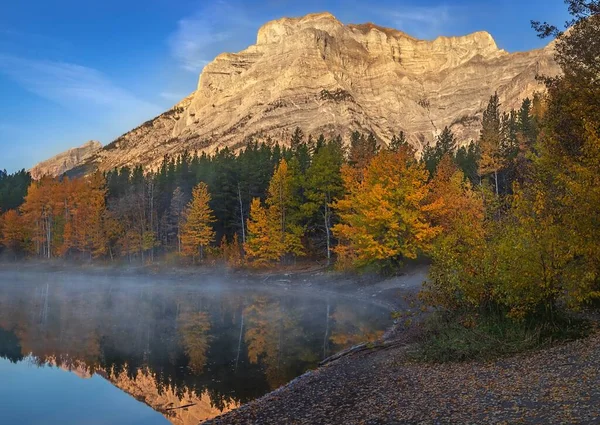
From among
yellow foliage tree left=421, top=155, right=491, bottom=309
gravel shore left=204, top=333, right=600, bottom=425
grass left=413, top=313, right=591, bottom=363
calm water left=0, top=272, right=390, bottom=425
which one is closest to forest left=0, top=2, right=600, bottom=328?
yellow foliage tree left=421, top=155, right=491, bottom=309

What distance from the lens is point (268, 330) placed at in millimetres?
31828

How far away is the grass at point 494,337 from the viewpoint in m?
15.9

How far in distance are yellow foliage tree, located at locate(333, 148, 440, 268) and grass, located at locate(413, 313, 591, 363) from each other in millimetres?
28302

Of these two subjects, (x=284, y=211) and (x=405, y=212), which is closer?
(x=405, y=212)

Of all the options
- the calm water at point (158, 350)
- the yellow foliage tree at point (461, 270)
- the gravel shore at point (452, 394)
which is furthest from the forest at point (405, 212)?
the calm water at point (158, 350)

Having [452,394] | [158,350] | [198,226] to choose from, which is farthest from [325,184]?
[452,394]

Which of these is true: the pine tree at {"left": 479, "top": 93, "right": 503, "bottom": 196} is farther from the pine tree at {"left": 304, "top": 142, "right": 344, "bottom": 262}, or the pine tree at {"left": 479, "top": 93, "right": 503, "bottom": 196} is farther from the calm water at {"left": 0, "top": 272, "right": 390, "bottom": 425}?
the calm water at {"left": 0, "top": 272, "right": 390, "bottom": 425}

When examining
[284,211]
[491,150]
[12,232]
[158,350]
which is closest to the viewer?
[158,350]

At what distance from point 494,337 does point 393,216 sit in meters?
30.4

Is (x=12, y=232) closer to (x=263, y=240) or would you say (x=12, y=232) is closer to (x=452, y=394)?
(x=263, y=240)

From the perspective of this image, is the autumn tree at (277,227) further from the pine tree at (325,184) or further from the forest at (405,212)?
the pine tree at (325,184)

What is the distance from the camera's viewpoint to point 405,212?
4653 cm

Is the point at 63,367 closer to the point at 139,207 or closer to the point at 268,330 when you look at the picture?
the point at 268,330

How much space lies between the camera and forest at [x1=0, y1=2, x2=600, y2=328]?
16188mm
